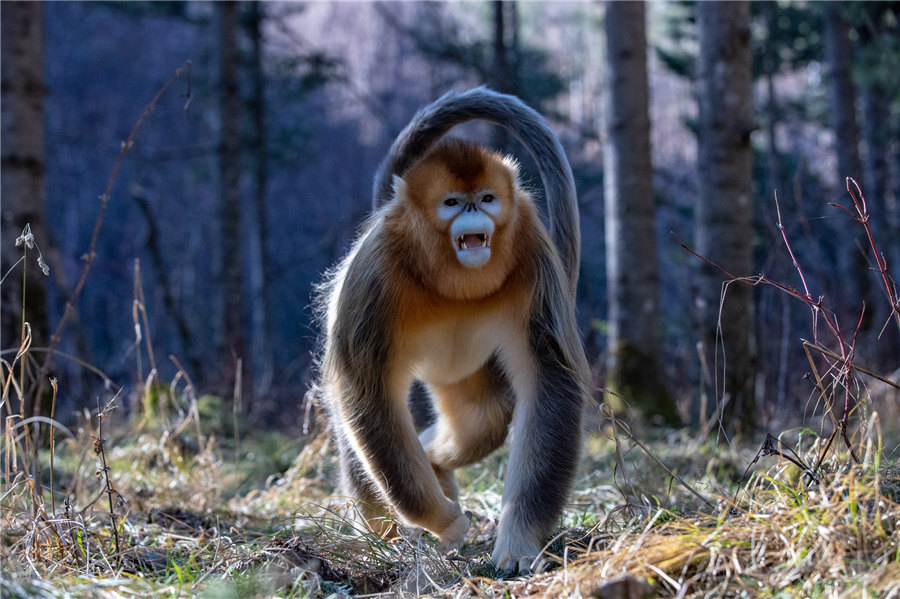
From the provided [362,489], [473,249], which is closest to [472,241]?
[473,249]

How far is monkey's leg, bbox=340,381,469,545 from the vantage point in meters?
2.76

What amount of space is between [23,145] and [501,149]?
4600mm

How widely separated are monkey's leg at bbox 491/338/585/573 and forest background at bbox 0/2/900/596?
28cm

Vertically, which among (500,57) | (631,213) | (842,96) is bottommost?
(631,213)

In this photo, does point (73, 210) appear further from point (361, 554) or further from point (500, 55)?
point (361, 554)

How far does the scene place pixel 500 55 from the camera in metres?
8.46

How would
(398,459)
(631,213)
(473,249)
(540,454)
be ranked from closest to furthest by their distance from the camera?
(473,249)
(540,454)
(398,459)
(631,213)

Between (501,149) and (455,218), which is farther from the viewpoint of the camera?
A: (501,149)

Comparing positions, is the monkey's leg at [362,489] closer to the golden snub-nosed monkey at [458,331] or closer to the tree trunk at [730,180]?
the golden snub-nosed monkey at [458,331]

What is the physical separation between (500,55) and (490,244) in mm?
6305

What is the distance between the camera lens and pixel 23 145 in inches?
181

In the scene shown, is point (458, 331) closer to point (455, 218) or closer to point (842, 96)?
point (455, 218)

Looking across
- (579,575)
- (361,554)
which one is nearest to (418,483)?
(361,554)

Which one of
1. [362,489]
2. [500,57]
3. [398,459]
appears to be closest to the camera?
[398,459]
